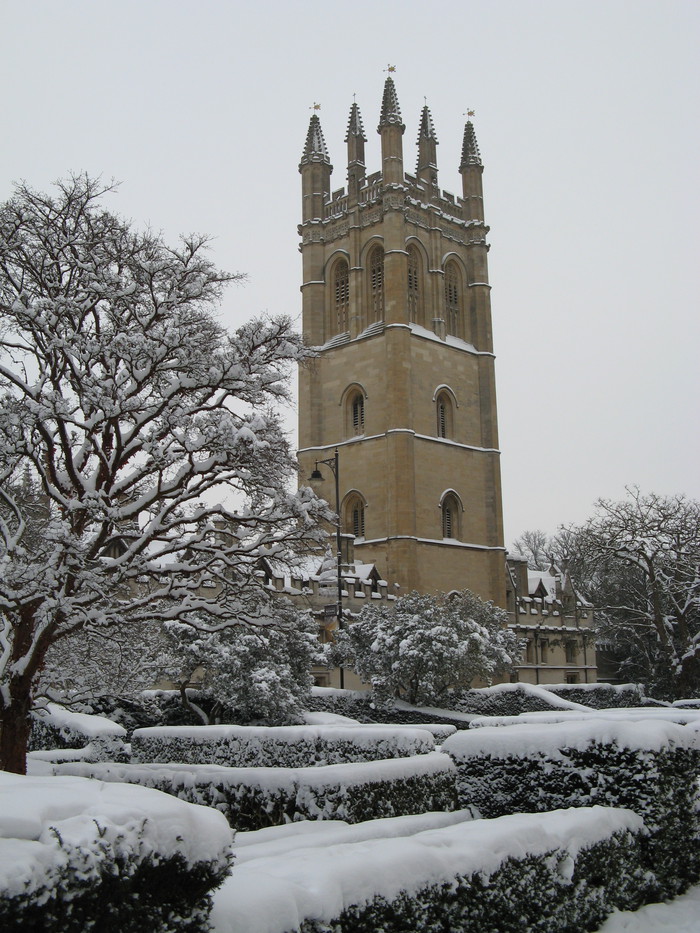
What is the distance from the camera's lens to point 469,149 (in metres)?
57.5

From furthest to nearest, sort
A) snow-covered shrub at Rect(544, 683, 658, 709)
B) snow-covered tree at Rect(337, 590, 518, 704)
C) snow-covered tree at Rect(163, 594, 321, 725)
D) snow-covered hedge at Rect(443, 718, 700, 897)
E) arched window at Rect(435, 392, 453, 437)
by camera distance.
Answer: arched window at Rect(435, 392, 453, 437) < snow-covered shrub at Rect(544, 683, 658, 709) < snow-covered tree at Rect(337, 590, 518, 704) < snow-covered tree at Rect(163, 594, 321, 725) < snow-covered hedge at Rect(443, 718, 700, 897)

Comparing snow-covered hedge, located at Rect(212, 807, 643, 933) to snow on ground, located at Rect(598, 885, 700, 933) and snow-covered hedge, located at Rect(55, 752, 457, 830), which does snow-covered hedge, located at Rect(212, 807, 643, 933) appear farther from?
snow-covered hedge, located at Rect(55, 752, 457, 830)

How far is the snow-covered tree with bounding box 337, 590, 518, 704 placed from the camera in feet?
93.3

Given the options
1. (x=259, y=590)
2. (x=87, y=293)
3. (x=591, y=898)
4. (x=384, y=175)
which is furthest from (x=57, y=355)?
(x=384, y=175)

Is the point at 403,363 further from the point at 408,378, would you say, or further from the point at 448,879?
the point at 448,879

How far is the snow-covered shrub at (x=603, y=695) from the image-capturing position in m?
35.8

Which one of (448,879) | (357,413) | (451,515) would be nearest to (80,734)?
(448,879)

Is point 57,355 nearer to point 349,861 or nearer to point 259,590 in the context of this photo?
point 259,590

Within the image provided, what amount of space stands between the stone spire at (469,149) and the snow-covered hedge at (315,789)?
52024 mm

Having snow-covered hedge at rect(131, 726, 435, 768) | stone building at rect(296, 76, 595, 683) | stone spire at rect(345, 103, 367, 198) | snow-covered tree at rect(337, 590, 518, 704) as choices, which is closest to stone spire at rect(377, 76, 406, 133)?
stone building at rect(296, 76, 595, 683)

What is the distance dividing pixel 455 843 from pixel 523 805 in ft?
10.2

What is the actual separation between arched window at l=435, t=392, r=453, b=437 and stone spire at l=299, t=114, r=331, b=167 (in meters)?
16.7

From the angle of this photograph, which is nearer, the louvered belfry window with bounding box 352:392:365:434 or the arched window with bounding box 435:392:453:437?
the louvered belfry window with bounding box 352:392:365:434

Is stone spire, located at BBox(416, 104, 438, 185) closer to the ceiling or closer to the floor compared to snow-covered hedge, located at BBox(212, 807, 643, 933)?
closer to the ceiling
